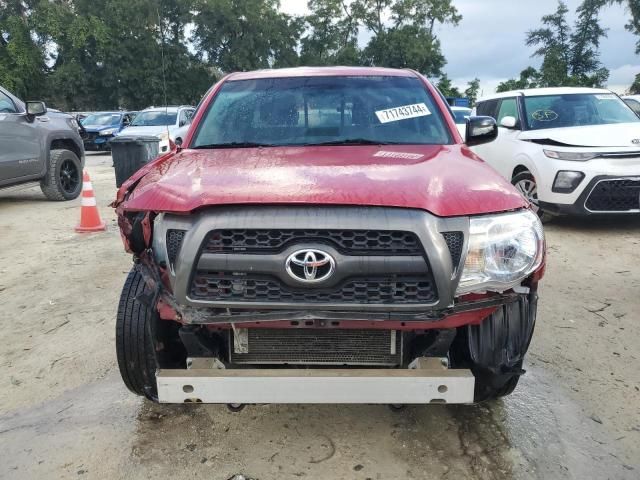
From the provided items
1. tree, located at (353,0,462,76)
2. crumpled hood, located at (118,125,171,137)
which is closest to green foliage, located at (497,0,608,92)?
tree, located at (353,0,462,76)

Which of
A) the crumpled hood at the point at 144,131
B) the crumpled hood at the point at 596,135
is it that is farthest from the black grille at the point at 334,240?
the crumpled hood at the point at 144,131

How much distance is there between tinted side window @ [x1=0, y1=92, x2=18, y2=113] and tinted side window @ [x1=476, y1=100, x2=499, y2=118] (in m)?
7.00

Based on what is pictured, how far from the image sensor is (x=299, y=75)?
3654 millimetres

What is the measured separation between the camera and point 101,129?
63.9 ft

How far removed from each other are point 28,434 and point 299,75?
8.61ft

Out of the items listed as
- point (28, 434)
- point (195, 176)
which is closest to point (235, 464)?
point (28, 434)

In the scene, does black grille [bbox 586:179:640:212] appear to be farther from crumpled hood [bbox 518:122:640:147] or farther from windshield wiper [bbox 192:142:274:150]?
windshield wiper [bbox 192:142:274:150]

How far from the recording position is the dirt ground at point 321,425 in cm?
242

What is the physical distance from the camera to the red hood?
2098mm

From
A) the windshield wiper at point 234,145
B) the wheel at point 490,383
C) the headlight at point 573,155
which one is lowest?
the wheel at point 490,383

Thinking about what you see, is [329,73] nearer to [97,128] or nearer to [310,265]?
[310,265]

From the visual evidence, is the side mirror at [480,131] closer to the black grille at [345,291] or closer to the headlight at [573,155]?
the black grille at [345,291]

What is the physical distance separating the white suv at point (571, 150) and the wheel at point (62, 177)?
686 centimetres

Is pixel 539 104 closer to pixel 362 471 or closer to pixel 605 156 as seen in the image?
pixel 605 156
